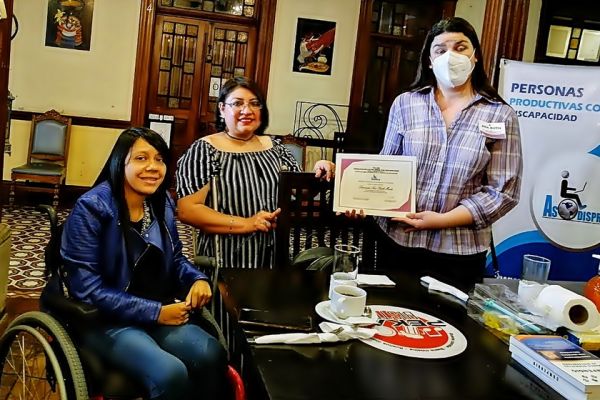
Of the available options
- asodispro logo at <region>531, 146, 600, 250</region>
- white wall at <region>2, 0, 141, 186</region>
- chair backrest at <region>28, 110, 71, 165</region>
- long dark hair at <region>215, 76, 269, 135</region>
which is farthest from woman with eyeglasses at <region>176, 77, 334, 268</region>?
white wall at <region>2, 0, 141, 186</region>

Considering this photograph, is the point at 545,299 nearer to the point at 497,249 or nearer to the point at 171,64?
the point at 497,249

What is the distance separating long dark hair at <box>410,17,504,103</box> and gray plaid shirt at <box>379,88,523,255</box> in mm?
60

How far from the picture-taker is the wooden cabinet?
21.7 feet

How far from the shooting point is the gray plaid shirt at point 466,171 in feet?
6.90

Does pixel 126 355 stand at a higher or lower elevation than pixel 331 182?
lower

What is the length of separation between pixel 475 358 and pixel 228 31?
18.7ft

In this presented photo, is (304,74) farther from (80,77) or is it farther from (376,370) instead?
(376,370)

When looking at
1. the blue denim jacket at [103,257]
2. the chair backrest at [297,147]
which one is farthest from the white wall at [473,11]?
the blue denim jacket at [103,257]

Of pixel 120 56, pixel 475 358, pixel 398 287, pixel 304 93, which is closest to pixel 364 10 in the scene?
pixel 304 93

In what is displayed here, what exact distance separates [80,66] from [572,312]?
5.78 meters

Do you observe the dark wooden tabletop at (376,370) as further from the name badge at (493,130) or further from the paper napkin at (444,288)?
the name badge at (493,130)

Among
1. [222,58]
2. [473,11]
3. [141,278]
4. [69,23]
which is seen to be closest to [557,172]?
[141,278]

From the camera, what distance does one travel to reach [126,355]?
161 centimetres

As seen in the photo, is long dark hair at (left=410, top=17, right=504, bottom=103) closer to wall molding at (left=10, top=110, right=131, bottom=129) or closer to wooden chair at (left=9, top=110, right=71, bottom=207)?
wooden chair at (left=9, top=110, right=71, bottom=207)
